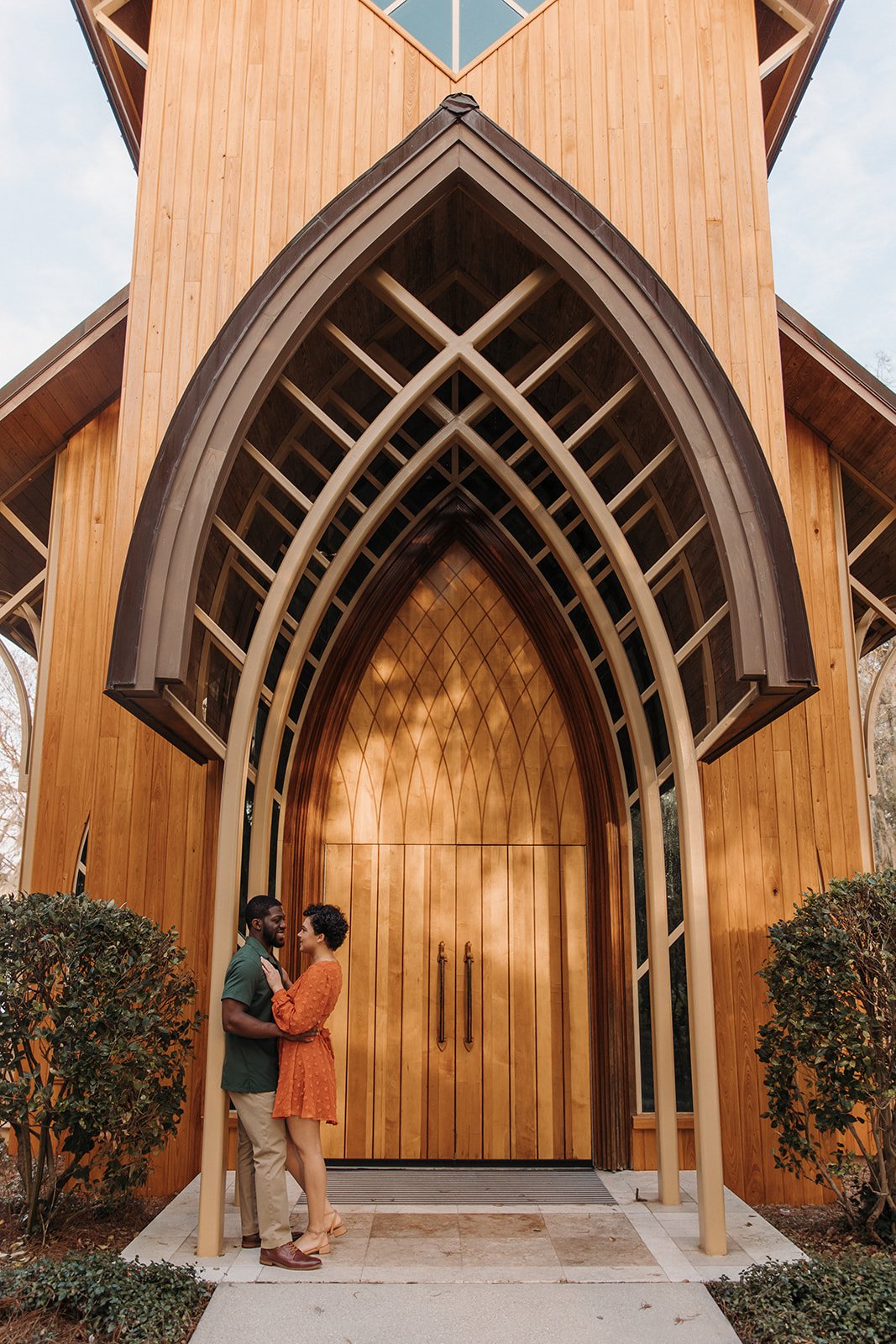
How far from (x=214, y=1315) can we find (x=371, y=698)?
4.15 meters

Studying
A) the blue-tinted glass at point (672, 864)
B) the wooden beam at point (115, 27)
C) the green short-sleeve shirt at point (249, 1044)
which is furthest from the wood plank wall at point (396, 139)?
the green short-sleeve shirt at point (249, 1044)

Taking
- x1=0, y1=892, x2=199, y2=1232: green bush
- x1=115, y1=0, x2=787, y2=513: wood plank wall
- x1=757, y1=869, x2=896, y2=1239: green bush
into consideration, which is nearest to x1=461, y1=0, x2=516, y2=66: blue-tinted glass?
x1=115, y1=0, x2=787, y2=513: wood plank wall

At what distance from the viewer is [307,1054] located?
5062 mm

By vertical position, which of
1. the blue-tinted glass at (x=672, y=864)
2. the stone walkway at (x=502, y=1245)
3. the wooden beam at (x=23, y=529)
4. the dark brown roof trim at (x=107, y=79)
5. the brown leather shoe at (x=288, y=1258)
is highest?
the dark brown roof trim at (x=107, y=79)

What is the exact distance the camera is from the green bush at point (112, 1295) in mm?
4199

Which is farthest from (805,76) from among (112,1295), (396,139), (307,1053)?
(112,1295)

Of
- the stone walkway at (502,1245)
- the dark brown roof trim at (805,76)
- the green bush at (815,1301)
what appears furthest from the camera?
the dark brown roof trim at (805,76)

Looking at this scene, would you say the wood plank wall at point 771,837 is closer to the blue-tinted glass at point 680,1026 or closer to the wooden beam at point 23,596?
the blue-tinted glass at point 680,1026

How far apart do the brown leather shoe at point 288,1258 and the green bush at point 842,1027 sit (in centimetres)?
254

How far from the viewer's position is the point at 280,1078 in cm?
505

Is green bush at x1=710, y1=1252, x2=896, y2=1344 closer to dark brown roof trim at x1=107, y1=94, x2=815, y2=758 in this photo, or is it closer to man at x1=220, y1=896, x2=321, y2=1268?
man at x1=220, y1=896, x2=321, y2=1268

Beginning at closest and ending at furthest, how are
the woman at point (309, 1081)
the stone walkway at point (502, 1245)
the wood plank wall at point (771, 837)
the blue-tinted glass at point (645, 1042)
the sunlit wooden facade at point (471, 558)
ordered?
the stone walkway at point (502, 1245) < the woman at point (309, 1081) < the sunlit wooden facade at point (471, 558) < the wood plank wall at point (771, 837) < the blue-tinted glass at point (645, 1042)

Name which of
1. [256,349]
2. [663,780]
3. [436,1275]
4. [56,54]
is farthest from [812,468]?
[56,54]

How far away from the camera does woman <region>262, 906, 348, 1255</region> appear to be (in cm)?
499
